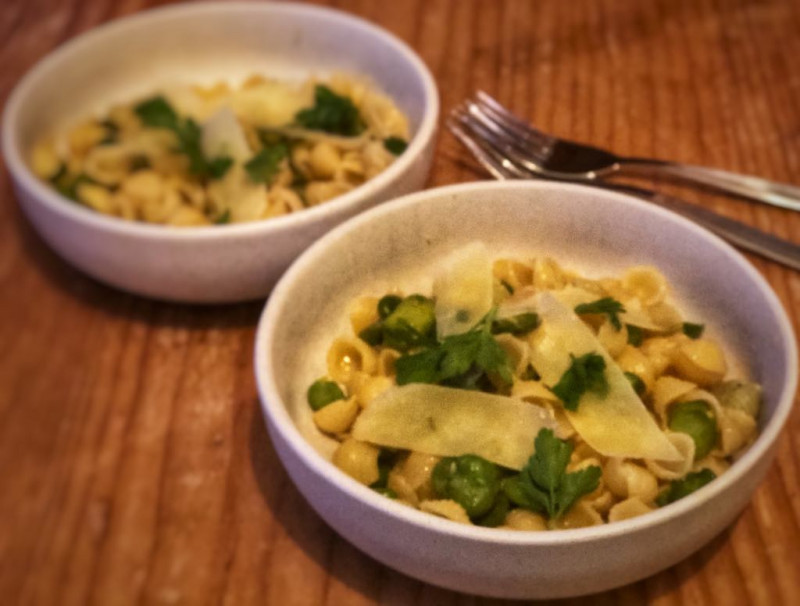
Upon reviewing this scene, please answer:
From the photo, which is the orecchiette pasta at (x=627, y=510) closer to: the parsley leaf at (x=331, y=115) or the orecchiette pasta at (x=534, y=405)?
the orecchiette pasta at (x=534, y=405)

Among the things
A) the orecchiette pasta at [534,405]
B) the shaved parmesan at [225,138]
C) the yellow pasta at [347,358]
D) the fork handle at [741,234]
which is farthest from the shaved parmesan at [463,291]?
the shaved parmesan at [225,138]

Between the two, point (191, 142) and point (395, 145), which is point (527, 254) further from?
point (191, 142)

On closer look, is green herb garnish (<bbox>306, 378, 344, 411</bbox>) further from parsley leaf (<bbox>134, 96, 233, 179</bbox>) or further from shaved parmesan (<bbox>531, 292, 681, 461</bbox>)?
parsley leaf (<bbox>134, 96, 233, 179</bbox>)

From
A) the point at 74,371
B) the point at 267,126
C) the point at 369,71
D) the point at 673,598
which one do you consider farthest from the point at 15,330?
the point at 673,598

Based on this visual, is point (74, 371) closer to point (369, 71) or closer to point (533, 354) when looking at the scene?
point (533, 354)

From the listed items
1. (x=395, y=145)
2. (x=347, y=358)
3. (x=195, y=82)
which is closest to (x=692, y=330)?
(x=347, y=358)

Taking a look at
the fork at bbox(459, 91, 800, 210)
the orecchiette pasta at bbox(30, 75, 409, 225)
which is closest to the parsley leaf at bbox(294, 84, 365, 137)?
the orecchiette pasta at bbox(30, 75, 409, 225)

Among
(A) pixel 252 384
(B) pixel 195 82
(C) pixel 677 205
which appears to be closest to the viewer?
(A) pixel 252 384
